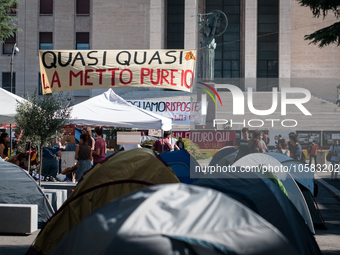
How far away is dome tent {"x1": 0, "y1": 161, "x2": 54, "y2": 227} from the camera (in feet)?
23.4

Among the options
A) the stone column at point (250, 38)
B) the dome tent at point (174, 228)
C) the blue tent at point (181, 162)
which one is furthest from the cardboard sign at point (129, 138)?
the stone column at point (250, 38)

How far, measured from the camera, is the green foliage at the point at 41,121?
27.6 feet

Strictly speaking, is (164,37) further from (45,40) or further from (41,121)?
(41,121)

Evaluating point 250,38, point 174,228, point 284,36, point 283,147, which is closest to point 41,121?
point 283,147

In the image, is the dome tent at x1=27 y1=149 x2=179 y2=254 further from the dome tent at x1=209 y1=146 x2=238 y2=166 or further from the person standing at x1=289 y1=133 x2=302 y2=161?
the person standing at x1=289 y1=133 x2=302 y2=161

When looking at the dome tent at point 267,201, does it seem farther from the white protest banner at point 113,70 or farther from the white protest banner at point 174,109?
the white protest banner at point 174,109

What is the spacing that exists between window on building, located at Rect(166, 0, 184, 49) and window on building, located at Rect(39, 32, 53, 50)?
1225cm

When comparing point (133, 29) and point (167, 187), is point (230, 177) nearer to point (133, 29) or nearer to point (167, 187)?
point (167, 187)

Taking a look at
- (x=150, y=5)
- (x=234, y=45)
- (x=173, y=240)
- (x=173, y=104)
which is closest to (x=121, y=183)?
(x=173, y=240)

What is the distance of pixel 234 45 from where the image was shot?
42.8 meters

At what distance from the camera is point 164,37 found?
41625mm

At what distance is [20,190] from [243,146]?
161 inches

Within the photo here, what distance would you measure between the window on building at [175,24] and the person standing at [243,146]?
35.8 m

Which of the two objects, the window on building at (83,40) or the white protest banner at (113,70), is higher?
the window on building at (83,40)
